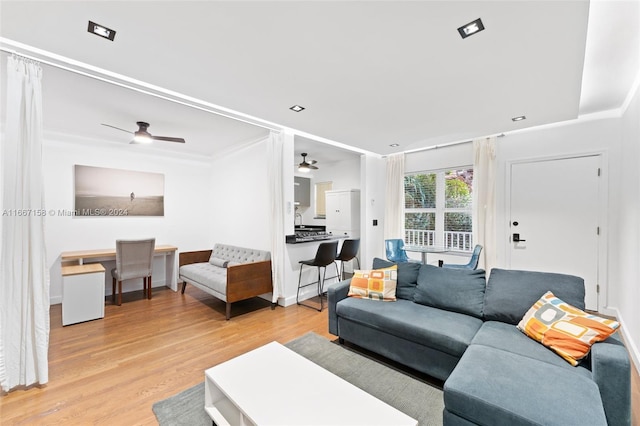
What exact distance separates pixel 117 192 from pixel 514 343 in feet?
18.3

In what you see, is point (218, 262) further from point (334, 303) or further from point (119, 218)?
point (334, 303)

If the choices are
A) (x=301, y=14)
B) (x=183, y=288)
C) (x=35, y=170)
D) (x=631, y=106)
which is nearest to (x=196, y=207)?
(x=183, y=288)

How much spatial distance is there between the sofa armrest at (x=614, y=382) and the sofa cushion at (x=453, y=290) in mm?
883

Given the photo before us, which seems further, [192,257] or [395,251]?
[192,257]

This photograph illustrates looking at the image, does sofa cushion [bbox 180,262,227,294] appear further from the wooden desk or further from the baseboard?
the baseboard

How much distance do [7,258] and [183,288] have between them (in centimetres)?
288

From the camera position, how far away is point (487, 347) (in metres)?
1.80

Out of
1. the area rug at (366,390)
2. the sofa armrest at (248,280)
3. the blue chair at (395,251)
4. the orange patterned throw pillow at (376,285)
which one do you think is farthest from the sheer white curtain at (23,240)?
the blue chair at (395,251)

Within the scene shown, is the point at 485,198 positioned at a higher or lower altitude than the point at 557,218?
higher

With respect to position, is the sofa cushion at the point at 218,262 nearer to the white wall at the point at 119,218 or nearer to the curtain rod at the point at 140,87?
the white wall at the point at 119,218

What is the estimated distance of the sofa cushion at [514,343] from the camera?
5.41 feet

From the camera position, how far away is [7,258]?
1.94 m

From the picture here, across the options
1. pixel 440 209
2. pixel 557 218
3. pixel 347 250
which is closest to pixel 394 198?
pixel 440 209

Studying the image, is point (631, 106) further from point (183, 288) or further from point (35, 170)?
point (183, 288)
